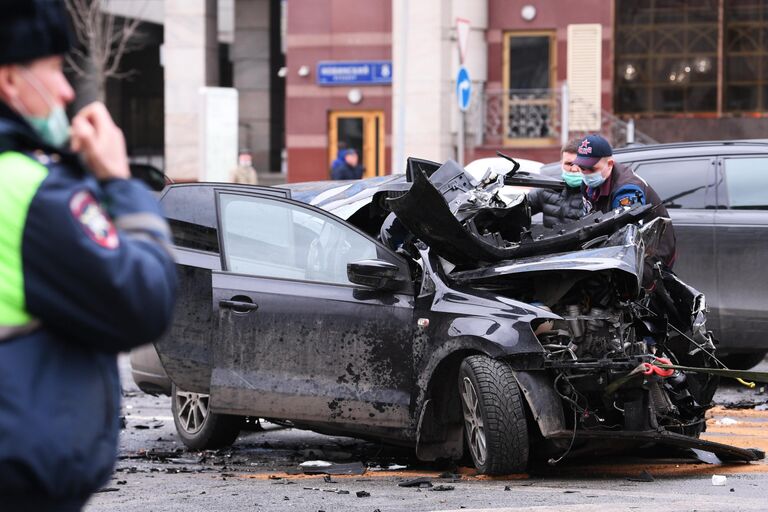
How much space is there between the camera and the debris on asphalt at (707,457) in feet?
26.2

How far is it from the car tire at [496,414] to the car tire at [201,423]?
191 centimetres

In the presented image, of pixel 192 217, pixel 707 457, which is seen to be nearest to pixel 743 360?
pixel 707 457

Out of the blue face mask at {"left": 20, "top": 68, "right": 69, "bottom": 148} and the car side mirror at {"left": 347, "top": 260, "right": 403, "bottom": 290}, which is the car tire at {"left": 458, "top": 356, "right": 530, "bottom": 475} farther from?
the blue face mask at {"left": 20, "top": 68, "right": 69, "bottom": 148}

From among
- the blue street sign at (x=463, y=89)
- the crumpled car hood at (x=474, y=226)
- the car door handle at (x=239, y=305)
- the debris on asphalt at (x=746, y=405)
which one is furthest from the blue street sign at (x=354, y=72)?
the car door handle at (x=239, y=305)

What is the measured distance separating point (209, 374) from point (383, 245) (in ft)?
3.99

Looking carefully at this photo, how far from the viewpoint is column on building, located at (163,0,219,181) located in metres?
31.0

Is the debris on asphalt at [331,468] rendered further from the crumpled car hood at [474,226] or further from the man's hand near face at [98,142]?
the man's hand near face at [98,142]

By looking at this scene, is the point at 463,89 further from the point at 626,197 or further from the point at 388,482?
the point at 388,482

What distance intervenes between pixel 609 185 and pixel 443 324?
1.78 meters

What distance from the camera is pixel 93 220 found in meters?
2.50

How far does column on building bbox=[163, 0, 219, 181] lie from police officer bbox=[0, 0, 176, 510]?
2855 centimetres

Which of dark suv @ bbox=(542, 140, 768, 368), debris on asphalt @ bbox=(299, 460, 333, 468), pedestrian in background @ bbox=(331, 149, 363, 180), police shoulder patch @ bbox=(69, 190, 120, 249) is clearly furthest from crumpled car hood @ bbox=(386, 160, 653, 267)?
pedestrian in background @ bbox=(331, 149, 363, 180)

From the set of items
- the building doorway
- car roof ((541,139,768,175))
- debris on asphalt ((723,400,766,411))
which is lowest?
debris on asphalt ((723,400,766,411))

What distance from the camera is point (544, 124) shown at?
27891mm
